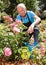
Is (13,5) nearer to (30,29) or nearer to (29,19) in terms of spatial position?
(29,19)

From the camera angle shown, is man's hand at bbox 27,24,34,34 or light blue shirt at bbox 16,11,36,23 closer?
man's hand at bbox 27,24,34,34

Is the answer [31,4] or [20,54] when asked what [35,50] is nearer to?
[20,54]

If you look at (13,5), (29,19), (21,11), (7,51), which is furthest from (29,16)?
(13,5)

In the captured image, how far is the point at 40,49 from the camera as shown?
507cm

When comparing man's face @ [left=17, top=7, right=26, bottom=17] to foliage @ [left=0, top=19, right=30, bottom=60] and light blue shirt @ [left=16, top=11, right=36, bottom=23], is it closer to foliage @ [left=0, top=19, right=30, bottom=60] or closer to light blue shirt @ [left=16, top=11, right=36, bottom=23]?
light blue shirt @ [left=16, top=11, right=36, bottom=23]

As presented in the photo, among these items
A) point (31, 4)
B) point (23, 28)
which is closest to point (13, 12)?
point (31, 4)

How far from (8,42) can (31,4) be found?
4347mm

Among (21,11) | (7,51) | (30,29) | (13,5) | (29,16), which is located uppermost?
(21,11)

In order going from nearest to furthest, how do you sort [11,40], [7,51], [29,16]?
1. [7,51]
2. [11,40]
3. [29,16]

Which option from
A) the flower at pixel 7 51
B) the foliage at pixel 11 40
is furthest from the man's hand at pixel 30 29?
the flower at pixel 7 51

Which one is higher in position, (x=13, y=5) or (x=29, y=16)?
(x=29, y=16)

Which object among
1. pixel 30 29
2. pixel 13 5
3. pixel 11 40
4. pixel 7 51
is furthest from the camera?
pixel 13 5

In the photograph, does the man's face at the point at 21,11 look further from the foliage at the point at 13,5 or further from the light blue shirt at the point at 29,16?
the foliage at the point at 13,5

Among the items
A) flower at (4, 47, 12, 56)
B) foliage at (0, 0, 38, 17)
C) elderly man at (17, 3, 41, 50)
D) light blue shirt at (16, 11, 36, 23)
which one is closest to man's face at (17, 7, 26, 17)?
elderly man at (17, 3, 41, 50)
